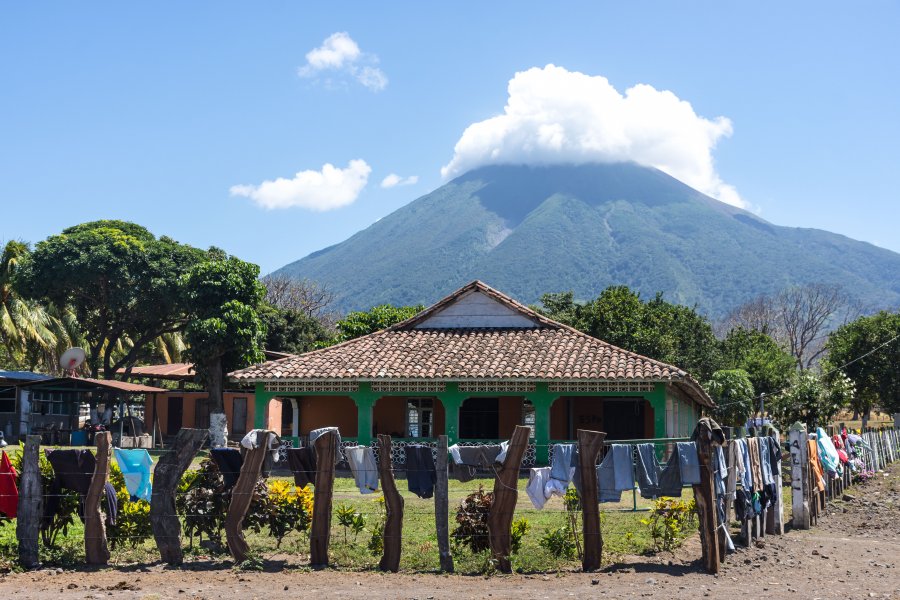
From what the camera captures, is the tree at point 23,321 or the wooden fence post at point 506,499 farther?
the tree at point 23,321

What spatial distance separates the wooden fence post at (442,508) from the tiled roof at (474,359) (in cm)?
1288

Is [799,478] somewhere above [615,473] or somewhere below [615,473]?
below

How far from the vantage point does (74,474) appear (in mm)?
11070

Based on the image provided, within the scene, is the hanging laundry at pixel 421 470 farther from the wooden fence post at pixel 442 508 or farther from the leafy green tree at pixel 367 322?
the leafy green tree at pixel 367 322

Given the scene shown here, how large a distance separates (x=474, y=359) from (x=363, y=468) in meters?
13.7

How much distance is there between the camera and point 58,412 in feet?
113

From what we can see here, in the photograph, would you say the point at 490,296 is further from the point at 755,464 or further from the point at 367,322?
the point at 755,464

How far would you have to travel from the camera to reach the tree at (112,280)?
3872cm

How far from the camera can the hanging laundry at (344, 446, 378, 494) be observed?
1152 cm

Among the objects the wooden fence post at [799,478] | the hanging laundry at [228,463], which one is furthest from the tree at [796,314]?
the hanging laundry at [228,463]

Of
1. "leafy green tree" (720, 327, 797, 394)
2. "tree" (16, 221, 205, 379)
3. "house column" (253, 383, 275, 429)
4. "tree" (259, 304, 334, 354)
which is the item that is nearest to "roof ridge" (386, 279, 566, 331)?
"house column" (253, 383, 275, 429)

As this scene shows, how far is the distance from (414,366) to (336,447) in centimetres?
1360

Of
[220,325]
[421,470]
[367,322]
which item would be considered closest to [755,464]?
[421,470]

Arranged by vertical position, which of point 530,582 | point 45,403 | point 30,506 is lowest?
point 530,582
